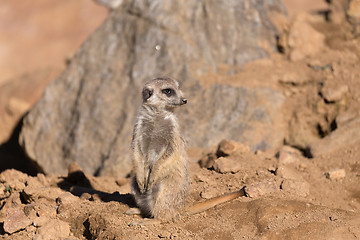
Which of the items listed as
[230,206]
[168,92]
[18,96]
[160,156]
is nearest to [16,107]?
[18,96]

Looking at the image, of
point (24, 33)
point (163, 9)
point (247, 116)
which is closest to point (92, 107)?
point (163, 9)

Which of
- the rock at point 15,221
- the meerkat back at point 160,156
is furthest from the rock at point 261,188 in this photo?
the rock at point 15,221

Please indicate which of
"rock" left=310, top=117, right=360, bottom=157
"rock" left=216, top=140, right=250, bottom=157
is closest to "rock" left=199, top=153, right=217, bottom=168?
"rock" left=216, top=140, right=250, bottom=157

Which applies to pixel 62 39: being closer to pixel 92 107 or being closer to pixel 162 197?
pixel 92 107

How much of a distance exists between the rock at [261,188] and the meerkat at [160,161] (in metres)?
0.07

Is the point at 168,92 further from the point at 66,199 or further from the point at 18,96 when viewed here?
the point at 18,96

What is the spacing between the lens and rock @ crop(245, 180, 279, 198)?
12.8 feet

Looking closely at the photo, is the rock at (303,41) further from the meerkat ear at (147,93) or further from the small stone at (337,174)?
the meerkat ear at (147,93)

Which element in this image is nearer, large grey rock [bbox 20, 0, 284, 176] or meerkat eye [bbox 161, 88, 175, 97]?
meerkat eye [bbox 161, 88, 175, 97]

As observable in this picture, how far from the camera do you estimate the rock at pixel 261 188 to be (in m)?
3.90

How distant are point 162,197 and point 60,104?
163 inches

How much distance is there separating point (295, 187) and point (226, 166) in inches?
24.8

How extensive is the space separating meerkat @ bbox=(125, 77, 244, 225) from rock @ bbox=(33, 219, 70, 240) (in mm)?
503

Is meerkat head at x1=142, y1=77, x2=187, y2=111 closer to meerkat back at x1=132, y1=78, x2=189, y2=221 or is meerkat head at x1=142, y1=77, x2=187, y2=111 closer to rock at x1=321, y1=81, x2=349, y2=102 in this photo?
meerkat back at x1=132, y1=78, x2=189, y2=221
